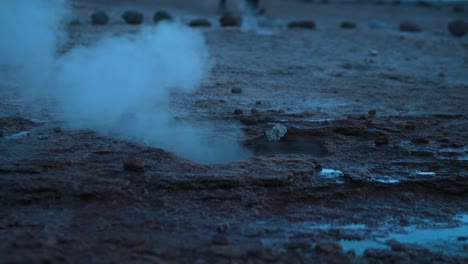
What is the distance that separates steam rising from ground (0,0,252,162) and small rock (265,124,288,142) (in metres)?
0.40

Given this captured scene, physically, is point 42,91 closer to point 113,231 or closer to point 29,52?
point 29,52

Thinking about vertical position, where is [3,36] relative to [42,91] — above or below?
above

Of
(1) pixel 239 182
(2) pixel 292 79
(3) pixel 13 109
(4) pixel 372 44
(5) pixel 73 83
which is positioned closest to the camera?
(1) pixel 239 182

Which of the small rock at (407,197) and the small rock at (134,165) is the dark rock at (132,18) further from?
the small rock at (407,197)

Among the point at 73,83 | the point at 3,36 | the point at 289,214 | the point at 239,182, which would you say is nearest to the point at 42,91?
the point at 73,83

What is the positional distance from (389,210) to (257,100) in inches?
124

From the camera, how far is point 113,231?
3.34m

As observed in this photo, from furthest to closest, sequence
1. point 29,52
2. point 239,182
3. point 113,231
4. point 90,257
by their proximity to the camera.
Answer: point 29,52, point 239,182, point 113,231, point 90,257

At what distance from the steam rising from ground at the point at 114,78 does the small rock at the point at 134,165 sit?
682 millimetres

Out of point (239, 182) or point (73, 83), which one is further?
point (73, 83)

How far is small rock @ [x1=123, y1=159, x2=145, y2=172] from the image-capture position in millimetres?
4176

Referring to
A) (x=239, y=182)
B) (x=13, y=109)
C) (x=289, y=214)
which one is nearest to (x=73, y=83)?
(x=13, y=109)

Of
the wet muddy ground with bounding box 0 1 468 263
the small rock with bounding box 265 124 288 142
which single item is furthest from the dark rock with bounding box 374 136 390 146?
the small rock with bounding box 265 124 288 142

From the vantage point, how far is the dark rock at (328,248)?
329cm
